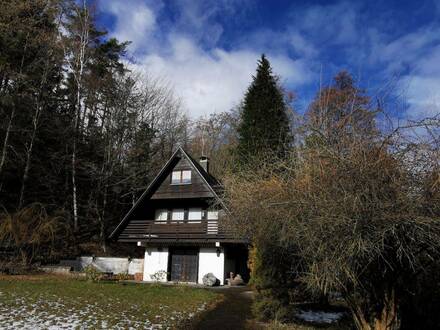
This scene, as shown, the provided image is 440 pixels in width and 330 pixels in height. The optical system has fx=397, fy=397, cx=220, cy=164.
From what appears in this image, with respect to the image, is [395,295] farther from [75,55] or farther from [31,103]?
[75,55]

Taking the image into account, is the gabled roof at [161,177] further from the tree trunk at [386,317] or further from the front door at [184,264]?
the tree trunk at [386,317]

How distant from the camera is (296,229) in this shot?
6969mm

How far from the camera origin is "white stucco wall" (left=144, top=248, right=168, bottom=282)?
22641 millimetres

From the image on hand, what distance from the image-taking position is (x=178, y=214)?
2372cm

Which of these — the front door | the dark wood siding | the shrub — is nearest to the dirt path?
the front door

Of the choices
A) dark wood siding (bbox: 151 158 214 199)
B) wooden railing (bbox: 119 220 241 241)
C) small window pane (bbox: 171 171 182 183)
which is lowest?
wooden railing (bbox: 119 220 241 241)

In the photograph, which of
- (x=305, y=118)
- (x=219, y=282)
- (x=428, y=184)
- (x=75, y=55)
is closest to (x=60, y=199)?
(x=75, y=55)

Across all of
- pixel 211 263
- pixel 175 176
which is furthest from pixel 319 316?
pixel 175 176

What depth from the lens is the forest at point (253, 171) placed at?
643 cm

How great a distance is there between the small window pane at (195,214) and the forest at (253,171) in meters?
3.66

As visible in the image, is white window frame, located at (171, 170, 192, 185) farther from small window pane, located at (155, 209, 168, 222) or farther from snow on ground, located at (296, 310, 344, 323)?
snow on ground, located at (296, 310, 344, 323)

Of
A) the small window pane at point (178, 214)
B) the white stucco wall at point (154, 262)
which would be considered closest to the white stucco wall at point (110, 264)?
the white stucco wall at point (154, 262)

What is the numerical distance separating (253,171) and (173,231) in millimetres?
12972

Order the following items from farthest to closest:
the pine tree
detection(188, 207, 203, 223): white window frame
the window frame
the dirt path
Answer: the pine tree → detection(188, 207, 203, 223): white window frame → the window frame → the dirt path
